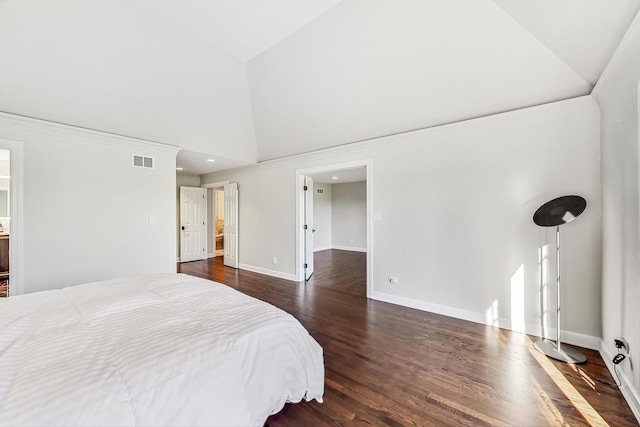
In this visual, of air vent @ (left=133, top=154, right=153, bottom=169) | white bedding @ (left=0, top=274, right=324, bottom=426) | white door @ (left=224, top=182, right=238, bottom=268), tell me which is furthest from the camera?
white door @ (left=224, top=182, right=238, bottom=268)

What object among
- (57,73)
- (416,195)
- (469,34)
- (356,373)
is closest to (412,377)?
(356,373)

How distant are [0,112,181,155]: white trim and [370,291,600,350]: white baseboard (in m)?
4.06

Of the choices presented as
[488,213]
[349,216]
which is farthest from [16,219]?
[349,216]

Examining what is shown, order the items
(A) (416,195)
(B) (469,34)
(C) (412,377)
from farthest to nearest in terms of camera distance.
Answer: (A) (416,195)
(B) (469,34)
(C) (412,377)

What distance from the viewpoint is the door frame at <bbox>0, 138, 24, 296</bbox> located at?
2885 mm

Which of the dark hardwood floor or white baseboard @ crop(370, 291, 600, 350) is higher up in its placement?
white baseboard @ crop(370, 291, 600, 350)

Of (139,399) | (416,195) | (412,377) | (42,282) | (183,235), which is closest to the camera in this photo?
(139,399)

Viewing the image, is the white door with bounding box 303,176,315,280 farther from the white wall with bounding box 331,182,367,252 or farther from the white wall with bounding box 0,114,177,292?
the white wall with bounding box 331,182,367,252

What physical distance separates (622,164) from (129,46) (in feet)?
15.6

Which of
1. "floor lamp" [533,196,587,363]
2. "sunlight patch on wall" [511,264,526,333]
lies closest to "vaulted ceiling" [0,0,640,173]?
"floor lamp" [533,196,587,363]

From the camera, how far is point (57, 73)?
Answer: 2775 millimetres

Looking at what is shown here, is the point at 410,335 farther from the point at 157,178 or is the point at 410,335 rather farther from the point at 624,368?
the point at 157,178

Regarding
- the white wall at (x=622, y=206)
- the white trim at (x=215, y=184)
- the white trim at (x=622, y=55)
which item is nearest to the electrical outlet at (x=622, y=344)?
the white wall at (x=622, y=206)

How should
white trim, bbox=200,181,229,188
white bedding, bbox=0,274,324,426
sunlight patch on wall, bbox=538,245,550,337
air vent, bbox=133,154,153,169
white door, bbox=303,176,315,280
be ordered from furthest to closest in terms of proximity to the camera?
1. white trim, bbox=200,181,229,188
2. white door, bbox=303,176,315,280
3. air vent, bbox=133,154,153,169
4. sunlight patch on wall, bbox=538,245,550,337
5. white bedding, bbox=0,274,324,426
